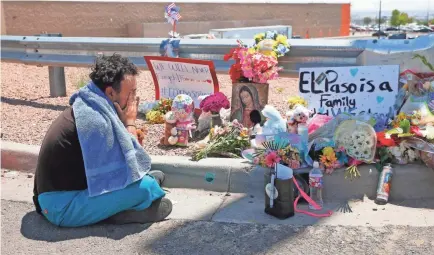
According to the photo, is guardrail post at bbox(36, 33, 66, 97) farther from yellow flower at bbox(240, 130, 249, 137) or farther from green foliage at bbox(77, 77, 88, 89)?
yellow flower at bbox(240, 130, 249, 137)

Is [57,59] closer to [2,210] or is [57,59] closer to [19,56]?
[19,56]

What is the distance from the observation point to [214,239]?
3678mm

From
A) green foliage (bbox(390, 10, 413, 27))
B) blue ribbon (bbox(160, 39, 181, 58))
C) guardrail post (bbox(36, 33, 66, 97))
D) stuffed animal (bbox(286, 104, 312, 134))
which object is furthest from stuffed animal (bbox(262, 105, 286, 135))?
green foliage (bbox(390, 10, 413, 27))

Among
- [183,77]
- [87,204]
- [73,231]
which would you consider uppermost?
[183,77]

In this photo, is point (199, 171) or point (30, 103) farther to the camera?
point (30, 103)

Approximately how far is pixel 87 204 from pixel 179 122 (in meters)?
1.59

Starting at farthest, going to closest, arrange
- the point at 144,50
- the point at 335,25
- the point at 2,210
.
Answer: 1. the point at 335,25
2. the point at 144,50
3. the point at 2,210

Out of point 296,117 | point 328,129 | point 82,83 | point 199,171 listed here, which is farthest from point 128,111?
point 82,83

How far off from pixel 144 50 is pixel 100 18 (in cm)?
1448

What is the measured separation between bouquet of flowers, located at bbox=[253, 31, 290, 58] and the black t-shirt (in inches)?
91.5

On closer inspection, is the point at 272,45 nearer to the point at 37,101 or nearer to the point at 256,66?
the point at 256,66

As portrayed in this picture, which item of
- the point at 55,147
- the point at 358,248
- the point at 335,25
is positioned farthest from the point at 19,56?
the point at 335,25

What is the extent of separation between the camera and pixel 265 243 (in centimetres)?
357

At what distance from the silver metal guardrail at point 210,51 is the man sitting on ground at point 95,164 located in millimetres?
2286
